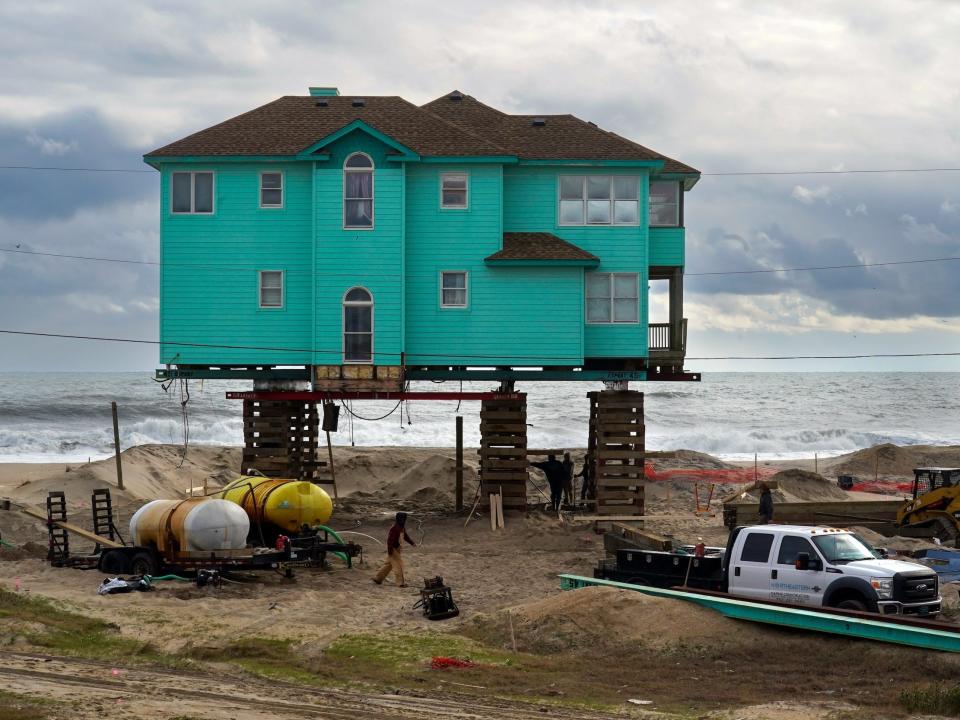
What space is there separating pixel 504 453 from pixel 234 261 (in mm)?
9722

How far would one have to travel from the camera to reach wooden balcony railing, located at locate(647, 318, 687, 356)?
3609cm

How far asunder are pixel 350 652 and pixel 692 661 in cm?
528

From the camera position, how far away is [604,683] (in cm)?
1712

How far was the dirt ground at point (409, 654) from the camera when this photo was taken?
15.6m

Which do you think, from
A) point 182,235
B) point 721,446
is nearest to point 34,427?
point 721,446

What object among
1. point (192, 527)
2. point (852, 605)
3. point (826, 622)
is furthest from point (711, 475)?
point (826, 622)

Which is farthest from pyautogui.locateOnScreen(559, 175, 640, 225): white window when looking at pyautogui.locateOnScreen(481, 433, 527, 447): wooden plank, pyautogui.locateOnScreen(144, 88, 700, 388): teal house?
pyautogui.locateOnScreen(481, 433, 527, 447): wooden plank

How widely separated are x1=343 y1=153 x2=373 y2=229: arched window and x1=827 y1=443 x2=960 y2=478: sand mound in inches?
1300

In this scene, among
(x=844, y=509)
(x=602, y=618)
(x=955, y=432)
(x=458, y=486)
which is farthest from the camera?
(x=955, y=432)

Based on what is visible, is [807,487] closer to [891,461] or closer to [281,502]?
[891,461]

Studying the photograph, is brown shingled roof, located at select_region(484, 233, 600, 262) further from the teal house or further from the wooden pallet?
the wooden pallet

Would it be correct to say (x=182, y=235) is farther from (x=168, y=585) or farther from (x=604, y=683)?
(x=604, y=683)

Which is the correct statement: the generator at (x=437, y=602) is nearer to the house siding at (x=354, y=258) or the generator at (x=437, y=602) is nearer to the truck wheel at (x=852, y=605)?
the truck wheel at (x=852, y=605)

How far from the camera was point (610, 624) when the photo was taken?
19844mm
